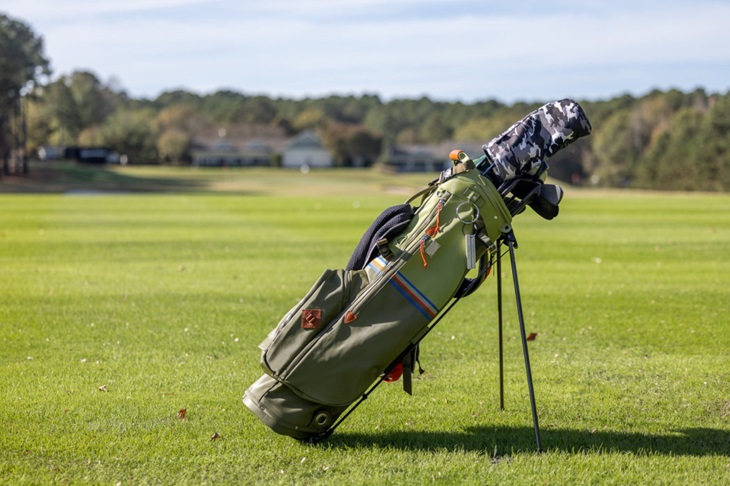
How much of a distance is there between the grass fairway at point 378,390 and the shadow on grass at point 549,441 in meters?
0.02

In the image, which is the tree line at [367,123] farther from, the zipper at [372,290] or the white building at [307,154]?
the zipper at [372,290]

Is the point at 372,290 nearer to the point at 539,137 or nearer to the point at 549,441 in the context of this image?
the point at 539,137

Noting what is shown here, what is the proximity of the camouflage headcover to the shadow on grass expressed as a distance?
1742mm

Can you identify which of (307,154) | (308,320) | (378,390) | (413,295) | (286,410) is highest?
(413,295)

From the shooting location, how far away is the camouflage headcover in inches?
223

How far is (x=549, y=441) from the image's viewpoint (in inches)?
237

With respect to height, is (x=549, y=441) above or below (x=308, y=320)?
below

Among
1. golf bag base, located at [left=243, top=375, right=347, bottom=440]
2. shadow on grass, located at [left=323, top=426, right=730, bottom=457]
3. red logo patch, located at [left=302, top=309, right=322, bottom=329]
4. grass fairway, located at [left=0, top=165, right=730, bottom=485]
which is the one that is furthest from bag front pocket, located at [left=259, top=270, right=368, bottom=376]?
shadow on grass, located at [left=323, top=426, right=730, bottom=457]

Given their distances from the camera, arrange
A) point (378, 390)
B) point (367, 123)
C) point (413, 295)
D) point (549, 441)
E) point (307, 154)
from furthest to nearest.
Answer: point (367, 123), point (307, 154), point (378, 390), point (549, 441), point (413, 295)

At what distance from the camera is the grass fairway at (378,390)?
557cm

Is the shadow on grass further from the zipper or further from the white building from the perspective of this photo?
the white building

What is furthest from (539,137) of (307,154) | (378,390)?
(307,154)

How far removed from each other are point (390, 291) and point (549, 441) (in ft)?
5.20

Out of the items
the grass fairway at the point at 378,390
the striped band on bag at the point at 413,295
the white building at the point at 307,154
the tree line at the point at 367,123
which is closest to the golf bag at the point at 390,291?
the striped band on bag at the point at 413,295
